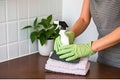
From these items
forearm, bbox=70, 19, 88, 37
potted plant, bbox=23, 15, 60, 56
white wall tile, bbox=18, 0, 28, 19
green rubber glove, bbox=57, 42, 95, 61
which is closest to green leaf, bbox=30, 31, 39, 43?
potted plant, bbox=23, 15, 60, 56

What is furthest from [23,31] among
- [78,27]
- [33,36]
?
[78,27]

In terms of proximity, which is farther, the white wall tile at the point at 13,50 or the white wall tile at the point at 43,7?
the white wall tile at the point at 43,7

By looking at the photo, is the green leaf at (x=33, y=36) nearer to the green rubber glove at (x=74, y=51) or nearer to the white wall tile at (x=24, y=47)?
the white wall tile at (x=24, y=47)

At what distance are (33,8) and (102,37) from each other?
469mm

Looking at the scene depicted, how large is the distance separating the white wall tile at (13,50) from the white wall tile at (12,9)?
0.51 ft

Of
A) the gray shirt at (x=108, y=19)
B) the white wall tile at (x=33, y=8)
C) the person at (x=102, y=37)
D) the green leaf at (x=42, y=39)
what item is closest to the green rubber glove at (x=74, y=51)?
the person at (x=102, y=37)

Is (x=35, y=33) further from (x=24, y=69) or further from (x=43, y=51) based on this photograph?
(x=24, y=69)

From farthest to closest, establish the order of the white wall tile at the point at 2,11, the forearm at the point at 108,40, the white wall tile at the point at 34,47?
the white wall tile at the point at 34,47 < the white wall tile at the point at 2,11 < the forearm at the point at 108,40

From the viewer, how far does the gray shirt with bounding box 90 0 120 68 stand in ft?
3.71

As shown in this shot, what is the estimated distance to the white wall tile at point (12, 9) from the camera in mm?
1238

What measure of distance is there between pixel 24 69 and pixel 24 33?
0.92 feet

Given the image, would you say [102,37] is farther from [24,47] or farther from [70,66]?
[24,47]

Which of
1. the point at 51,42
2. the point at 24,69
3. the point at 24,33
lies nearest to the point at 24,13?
the point at 24,33

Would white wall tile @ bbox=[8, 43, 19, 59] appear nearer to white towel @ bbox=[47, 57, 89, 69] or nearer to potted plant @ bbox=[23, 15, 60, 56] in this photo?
potted plant @ bbox=[23, 15, 60, 56]
